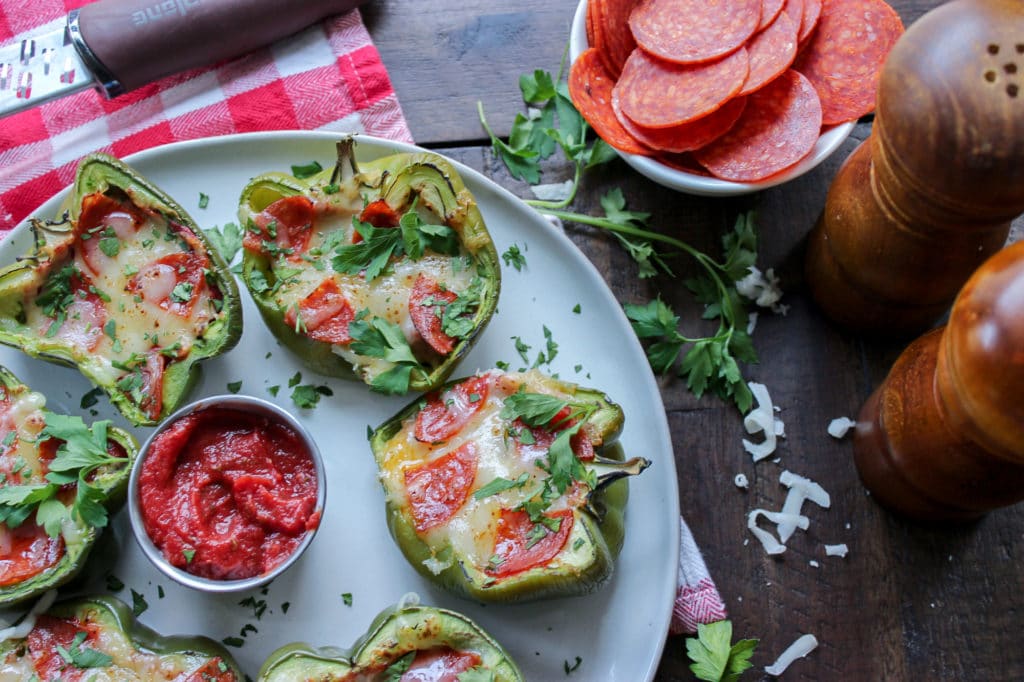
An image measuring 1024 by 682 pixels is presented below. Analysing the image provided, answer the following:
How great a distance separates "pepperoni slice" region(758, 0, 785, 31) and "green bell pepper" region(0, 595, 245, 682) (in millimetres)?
2564

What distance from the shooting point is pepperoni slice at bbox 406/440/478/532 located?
8.87 ft

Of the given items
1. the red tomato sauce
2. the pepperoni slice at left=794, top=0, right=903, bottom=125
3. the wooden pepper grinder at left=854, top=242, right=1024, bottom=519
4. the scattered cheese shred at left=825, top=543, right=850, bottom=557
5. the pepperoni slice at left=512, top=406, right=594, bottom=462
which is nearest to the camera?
the wooden pepper grinder at left=854, top=242, right=1024, bottom=519

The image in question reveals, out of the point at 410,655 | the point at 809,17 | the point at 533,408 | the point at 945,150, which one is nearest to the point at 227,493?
the point at 410,655

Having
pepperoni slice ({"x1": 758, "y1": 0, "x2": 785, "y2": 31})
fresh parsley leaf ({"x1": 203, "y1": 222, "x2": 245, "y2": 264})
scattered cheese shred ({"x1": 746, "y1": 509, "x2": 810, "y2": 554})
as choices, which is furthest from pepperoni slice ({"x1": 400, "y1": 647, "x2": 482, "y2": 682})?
pepperoni slice ({"x1": 758, "y1": 0, "x2": 785, "y2": 31})

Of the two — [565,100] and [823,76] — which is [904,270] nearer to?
[823,76]

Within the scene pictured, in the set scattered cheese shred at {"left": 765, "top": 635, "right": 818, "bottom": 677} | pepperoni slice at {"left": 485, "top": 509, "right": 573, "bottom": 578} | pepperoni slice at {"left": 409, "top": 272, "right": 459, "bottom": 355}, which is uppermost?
pepperoni slice at {"left": 409, "top": 272, "right": 459, "bottom": 355}

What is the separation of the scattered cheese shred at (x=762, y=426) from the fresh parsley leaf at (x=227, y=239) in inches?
70.7

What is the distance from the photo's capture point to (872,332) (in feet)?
10.4

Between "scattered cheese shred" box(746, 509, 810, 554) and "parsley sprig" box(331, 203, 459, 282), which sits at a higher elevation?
"parsley sprig" box(331, 203, 459, 282)

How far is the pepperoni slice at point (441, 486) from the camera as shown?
2703mm

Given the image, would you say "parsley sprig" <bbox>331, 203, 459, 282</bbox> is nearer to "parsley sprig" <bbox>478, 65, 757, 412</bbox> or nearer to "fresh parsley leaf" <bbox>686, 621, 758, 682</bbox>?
"parsley sprig" <bbox>478, 65, 757, 412</bbox>

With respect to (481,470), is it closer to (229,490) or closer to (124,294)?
(229,490)

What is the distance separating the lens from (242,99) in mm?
3314

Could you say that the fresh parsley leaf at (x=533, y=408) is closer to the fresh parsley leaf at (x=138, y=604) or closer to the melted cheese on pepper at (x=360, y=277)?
the melted cheese on pepper at (x=360, y=277)
